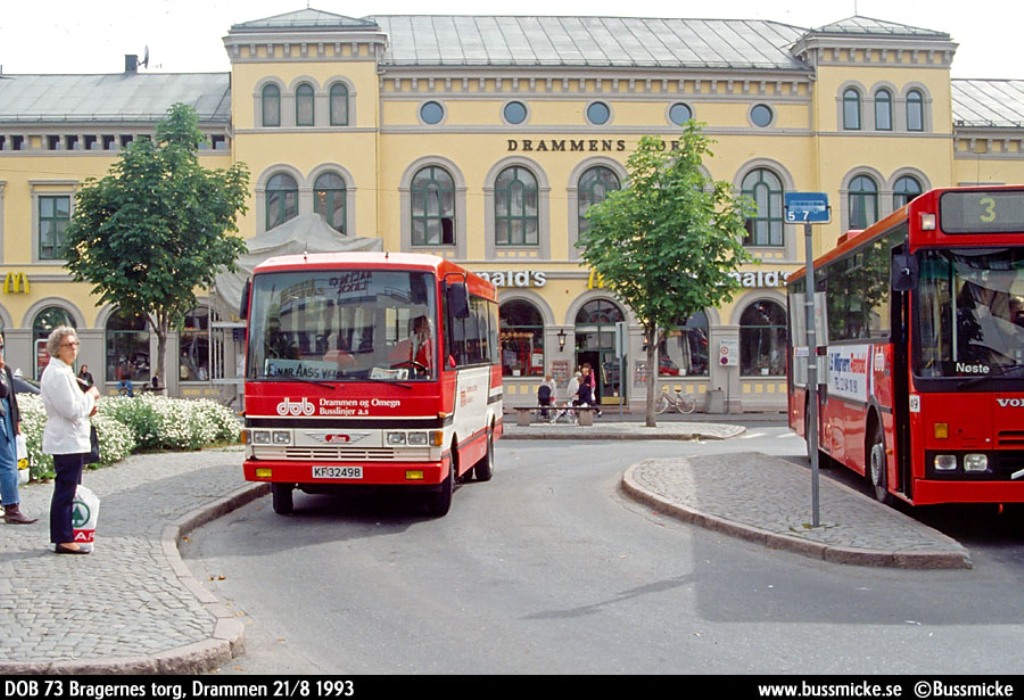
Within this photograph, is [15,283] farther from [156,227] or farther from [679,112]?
[679,112]

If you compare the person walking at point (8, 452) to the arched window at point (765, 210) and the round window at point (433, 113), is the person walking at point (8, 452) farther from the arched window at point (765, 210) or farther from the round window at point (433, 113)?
the arched window at point (765, 210)

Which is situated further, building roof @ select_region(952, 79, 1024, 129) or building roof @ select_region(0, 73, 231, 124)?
building roof @ select_region(952, 79, 1024, 129)

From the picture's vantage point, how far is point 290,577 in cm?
852

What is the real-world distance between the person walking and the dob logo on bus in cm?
250

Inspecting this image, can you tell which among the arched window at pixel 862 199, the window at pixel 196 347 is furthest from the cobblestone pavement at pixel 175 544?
the arched window at pixel 862 199

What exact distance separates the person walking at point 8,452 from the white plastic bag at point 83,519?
5.27 ft

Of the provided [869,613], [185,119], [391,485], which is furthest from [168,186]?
[869,613]

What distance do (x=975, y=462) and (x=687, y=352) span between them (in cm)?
2844

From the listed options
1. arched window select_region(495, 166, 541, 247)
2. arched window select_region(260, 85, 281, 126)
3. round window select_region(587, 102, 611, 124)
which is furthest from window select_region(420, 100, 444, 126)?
round window select_region(587, 102, 611, 124)

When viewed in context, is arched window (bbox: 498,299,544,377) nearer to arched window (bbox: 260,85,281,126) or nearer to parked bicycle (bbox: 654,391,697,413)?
parked bicycle (bbox: 654,391,697,413)

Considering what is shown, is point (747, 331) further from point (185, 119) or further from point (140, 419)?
point (140, 419)

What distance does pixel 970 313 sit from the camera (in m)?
9.55

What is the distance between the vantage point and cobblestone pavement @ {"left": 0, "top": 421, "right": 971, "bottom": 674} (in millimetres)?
5859
